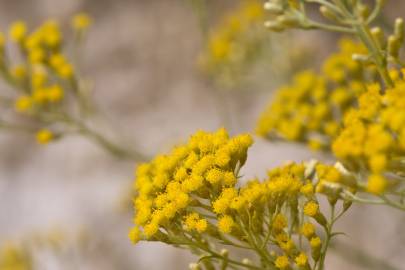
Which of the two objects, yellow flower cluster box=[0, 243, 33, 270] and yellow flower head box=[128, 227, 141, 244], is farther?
yellow flower cluster box=[0, 243, 33, 270]

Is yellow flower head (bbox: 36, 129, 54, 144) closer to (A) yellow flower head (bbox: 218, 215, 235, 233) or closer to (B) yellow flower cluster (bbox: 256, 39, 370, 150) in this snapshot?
(B) yellow flower cluster (bbox: 256, 39, 370, 150)

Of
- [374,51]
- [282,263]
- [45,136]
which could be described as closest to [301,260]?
[282,263]

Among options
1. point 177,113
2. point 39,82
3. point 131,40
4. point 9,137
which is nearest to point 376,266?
point 39,82

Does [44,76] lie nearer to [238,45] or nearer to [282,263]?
[238,45]

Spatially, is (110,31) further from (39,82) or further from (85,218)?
(39,82)

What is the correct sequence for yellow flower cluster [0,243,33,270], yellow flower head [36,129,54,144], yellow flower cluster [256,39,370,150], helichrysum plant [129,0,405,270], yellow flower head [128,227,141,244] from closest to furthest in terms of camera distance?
helichrysum plant [129,0,405,270] → yellow flower head [128,227,141,244] → yellow flower cluster [256,39,370,150] → yellow flower head [36,129,54,144] → yellow flower cluster [0,243,33,270]

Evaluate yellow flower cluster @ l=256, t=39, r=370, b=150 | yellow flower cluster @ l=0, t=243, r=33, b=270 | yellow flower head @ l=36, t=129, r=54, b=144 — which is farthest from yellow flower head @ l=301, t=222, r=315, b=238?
yellow flower cluster @ l=0, t=243, r=33, b=270
